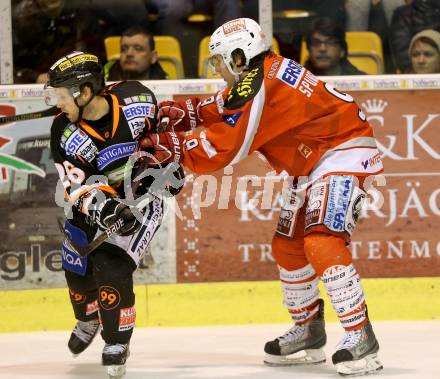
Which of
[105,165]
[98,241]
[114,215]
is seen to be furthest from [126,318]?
[105,165]

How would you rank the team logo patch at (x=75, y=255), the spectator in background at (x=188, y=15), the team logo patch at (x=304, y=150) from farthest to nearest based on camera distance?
the spectator in background at (x=188, y=15) → the team logo patch at (x=75, y=255) → the team logo patch at (x=304, y=150)

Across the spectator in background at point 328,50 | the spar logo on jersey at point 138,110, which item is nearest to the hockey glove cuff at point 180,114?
the spar logo on jersey at point 138,110

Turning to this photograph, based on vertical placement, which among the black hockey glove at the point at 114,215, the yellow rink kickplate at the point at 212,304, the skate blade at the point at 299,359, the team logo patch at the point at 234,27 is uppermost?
the team logo patch at the point at 234,27

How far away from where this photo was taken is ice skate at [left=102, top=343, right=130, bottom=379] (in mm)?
4668

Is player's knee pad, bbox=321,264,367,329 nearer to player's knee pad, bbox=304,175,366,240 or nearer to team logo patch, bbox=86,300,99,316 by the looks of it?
player's knee pad, bbox=304,175,366,240

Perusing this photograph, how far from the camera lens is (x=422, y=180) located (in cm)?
617

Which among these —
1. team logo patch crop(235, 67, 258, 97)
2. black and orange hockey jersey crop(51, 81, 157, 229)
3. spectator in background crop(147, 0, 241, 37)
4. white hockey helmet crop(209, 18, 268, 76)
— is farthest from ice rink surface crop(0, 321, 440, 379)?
spectator in background crop(147, 0, 241, 37)

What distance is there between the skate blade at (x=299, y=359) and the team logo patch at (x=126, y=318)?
68cm

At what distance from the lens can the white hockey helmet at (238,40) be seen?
4.75 meters

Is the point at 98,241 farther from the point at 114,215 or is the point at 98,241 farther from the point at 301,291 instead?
the point at 301,291

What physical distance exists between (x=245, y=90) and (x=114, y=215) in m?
0.68

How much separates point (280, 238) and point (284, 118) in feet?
1.97

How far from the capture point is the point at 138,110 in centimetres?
479

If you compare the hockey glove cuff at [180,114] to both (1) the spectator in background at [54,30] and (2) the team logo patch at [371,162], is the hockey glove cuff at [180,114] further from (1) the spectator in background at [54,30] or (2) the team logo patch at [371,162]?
(1) the spectator in background at [54,30]
